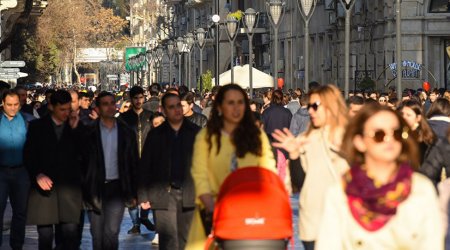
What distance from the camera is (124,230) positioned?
18.7 meters

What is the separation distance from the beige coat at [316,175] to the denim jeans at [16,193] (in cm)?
569

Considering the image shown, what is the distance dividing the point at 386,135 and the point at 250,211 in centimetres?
193

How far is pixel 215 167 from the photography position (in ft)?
30.9

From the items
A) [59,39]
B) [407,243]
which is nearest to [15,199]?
[407,243]

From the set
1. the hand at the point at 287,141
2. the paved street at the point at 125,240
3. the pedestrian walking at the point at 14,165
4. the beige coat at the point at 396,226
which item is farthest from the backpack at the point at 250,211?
the paved street at the point at 125,240

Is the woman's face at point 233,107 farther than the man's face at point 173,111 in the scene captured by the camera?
No

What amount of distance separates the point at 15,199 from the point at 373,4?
1630 inches

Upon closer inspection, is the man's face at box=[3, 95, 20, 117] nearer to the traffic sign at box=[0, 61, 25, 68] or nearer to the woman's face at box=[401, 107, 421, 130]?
the woman's face at box=[401, 107, 421, 130]

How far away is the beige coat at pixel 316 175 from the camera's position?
Result: 9445 millimetres

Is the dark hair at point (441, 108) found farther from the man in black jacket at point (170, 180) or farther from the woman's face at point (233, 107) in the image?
the woman's face at point (233, 107)

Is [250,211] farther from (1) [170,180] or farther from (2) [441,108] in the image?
(2) [441,108]

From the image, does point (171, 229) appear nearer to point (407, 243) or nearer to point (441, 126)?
point (441, 126)

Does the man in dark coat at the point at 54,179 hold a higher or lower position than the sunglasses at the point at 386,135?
lower

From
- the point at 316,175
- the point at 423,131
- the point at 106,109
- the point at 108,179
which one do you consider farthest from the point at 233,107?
the point at 106,109
